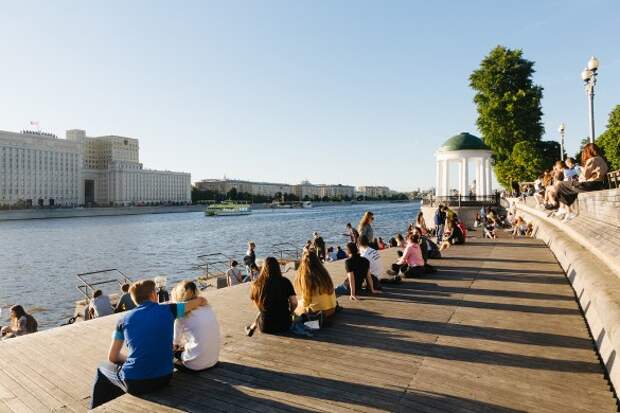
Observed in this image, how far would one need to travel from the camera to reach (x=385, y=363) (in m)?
5.71

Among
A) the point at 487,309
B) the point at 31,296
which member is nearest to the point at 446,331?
the point at 487,309

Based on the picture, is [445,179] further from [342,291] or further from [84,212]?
[84,212]

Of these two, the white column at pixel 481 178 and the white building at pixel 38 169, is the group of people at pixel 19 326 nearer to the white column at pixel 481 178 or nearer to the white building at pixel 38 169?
the white column at pixel 481 178

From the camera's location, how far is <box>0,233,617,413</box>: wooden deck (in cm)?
466

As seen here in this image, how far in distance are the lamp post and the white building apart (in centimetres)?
16442

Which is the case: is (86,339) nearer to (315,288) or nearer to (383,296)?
(315,288)

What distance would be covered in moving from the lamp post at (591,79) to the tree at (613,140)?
36418mm

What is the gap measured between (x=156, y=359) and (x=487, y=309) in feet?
20.3

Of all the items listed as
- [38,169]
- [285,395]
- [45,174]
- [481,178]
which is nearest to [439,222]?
[285,395]

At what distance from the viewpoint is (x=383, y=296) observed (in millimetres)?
9617

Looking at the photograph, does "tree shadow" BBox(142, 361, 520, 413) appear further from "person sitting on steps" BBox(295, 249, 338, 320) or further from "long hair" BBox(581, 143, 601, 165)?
"long hair" BBox(581, 143, 601, 165)

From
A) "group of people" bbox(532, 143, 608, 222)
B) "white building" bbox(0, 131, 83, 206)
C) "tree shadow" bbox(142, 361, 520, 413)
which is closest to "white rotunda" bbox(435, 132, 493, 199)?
"group of people" bbox(532, 143, 608, 222)

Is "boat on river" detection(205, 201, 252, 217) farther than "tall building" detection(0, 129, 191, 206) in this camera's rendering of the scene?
No

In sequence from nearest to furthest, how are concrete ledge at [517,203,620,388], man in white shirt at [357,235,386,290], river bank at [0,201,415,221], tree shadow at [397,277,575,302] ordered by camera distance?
1. concrete ledge at [517,203,620,388]
2. tree shadow at [397,277,575,302]
3. man in white shirt at [357,235,386,290]
4. river bank at [0,201,415,221]
